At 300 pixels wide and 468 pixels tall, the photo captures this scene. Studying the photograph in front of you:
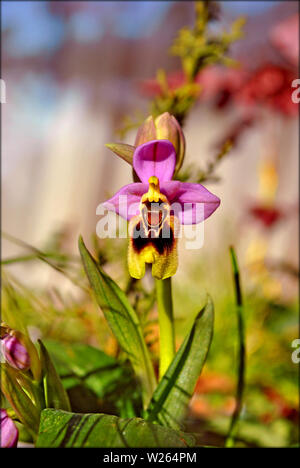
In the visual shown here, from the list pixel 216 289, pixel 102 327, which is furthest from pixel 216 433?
pixel 216 289

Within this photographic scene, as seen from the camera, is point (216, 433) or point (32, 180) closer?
point (216, 433)

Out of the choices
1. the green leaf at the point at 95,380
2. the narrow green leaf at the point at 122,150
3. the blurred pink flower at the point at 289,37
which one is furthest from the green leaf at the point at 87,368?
the blurred pink flower at the point at 289,37

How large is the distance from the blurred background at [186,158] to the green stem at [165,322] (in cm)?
7

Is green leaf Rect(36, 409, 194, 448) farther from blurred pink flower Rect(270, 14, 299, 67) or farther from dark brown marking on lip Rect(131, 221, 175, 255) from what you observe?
blurred pink flower Rect(270, 14, 299, 67)

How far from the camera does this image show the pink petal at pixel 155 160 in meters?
0.15

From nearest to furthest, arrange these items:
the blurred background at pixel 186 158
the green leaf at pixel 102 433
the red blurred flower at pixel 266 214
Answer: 1. the green leaf at pixel 102 433
2. the blurred background at pixel 186 158
3. the red blurred flower at pixel 266 214

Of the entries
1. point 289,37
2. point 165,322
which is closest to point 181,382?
point 165,322

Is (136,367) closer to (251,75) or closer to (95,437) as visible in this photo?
(95,437)

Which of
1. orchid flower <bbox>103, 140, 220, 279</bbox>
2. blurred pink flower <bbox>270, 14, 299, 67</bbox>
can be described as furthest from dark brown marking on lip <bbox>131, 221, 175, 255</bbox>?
blurred pink flower <bbox>270, 14, 299, 67</bbox>

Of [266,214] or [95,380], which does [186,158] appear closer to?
A: [266,214]

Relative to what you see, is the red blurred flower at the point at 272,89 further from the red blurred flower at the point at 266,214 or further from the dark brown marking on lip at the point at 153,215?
the dark brown marking on lip at the point at 153,215

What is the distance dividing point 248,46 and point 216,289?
388mm
